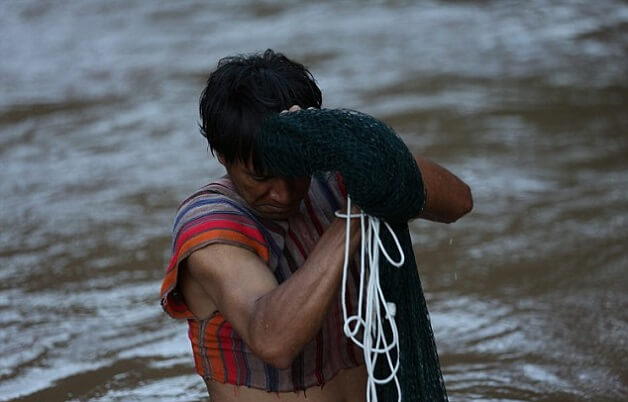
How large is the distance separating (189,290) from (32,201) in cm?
339

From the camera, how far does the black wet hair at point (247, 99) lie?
2004 mm

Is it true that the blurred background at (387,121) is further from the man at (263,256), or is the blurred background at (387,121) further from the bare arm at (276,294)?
the bare arm at (276,294)

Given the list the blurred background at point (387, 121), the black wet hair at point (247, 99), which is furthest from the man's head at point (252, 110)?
the blurred background at point (387, 121)

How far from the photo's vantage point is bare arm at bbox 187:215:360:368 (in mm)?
1859

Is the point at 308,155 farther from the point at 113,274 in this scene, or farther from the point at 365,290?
the point at 113,274

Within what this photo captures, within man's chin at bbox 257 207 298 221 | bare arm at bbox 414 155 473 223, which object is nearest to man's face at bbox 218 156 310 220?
man's chin at bbox 257 207 298 221

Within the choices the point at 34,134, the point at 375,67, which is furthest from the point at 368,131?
the point at 375,67

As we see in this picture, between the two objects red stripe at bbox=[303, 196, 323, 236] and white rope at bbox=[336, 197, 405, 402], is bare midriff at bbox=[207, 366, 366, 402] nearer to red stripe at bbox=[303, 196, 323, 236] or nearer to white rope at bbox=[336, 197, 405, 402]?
white rope at bbox=[336, 197, 405, 402]

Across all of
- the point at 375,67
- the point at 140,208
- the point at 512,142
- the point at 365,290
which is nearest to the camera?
the point at 365,290

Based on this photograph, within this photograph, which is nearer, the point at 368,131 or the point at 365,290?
the point at 368,131

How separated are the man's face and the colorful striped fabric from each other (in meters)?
0.03

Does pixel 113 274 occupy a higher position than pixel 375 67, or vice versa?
pixel 375 67

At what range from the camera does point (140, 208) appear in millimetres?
5160

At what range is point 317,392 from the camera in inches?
90.4
